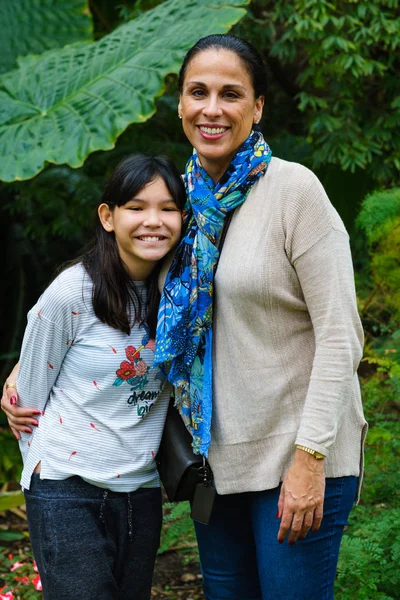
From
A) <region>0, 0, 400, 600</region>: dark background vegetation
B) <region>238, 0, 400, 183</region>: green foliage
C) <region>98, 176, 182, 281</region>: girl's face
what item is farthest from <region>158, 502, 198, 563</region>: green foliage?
<region>238, 0, 400, 183</region>: green foliage

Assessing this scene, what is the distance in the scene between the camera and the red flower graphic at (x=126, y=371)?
1.96 m

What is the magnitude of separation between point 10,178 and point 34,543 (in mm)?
2126

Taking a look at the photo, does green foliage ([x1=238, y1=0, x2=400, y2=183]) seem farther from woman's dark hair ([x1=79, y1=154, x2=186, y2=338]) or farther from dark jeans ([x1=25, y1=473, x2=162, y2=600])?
dark jeans ([x1=25, y1=473, x2=162, y2=600])

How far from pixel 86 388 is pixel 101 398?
44 millimetres

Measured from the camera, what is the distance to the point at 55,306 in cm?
193

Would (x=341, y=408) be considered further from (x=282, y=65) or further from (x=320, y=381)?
(x=282, y=65)

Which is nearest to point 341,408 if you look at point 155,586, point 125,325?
point 125,325

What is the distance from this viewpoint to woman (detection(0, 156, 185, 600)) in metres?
1.94

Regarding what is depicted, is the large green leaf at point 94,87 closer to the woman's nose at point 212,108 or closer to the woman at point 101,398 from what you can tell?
the woman at point 101,398

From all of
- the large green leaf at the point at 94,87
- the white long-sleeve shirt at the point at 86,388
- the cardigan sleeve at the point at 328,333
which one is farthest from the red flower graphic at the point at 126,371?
the large green leaf at the point at 94,87

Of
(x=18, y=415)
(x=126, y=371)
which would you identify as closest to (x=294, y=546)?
(x=126, y=371)

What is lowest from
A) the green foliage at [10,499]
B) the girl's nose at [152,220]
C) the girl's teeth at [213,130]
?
the green foliage at [10,499]

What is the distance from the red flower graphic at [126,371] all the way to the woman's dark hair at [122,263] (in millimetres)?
82

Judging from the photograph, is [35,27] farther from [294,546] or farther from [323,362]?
[294,546]
